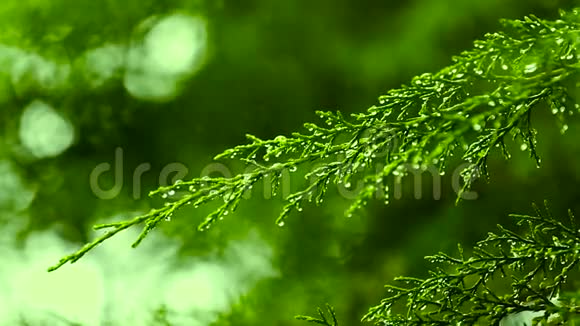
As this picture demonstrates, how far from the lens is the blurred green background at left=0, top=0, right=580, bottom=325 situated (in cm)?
454

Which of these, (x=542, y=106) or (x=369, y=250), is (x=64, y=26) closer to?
(x=369, y=250)

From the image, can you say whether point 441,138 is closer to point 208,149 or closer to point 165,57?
point 208,149

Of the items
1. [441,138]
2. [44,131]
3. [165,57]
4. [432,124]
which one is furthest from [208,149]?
[441,138]

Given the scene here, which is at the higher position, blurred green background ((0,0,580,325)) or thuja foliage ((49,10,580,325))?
blurred green background ((0,0,580,325))

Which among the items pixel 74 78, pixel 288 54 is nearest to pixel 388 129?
pixel 288 54

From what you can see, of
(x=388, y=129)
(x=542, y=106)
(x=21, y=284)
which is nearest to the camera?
(x=388, y=129)

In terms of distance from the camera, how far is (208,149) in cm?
504

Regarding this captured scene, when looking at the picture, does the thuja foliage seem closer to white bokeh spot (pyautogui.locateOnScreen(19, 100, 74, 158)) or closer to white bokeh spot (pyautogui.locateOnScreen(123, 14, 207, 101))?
white bokeh spot (pyautogui.locateOnScreen(123, 14, 207, 101))

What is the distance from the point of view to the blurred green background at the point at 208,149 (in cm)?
454

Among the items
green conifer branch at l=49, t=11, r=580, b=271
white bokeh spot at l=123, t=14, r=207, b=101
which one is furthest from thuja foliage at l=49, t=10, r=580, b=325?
white bokeh spot at l=123, t=14, r=207, b=101

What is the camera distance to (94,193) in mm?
→ 5105

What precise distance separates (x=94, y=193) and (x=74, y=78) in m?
0.96

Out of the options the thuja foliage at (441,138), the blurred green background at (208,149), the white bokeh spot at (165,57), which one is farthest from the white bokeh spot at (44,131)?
the thuja foliage at (441,138)

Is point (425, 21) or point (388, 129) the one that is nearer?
point (388, 129)
